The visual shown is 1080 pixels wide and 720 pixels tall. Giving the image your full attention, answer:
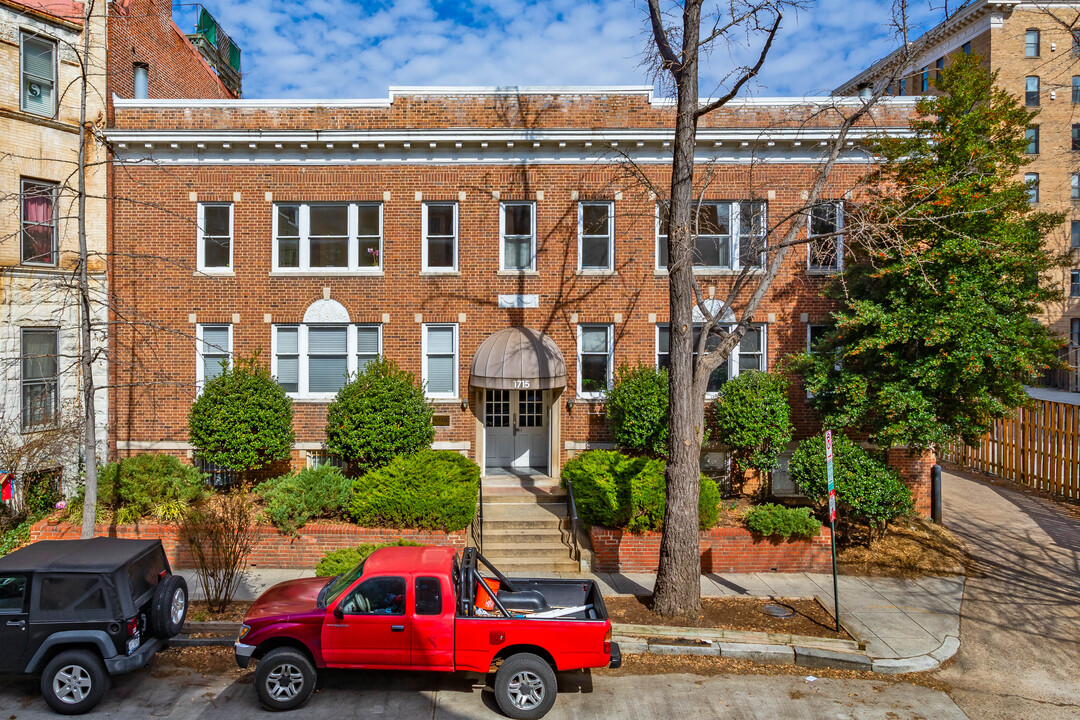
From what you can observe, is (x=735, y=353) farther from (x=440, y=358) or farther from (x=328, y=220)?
(x=328, y=220)

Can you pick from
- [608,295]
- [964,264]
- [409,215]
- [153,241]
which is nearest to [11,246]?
[153,241]

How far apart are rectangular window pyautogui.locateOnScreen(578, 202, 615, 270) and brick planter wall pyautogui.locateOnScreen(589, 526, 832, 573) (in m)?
6.62

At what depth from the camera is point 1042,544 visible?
1340cm

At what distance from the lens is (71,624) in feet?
23.5

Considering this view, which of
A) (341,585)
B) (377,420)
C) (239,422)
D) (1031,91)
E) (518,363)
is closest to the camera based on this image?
(341,585)

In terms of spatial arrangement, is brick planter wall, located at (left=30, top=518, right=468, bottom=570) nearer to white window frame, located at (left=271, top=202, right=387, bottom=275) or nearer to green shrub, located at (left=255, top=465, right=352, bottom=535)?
green shrub, located at (left=255, top=465, right=352, bottom=535)

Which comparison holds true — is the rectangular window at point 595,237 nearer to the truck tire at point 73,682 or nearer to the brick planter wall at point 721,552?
the brick planter wall at point 721,552

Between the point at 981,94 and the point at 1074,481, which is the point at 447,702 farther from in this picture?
the point at 1074,481

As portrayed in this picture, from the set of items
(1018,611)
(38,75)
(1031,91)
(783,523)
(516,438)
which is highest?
(1031,91)

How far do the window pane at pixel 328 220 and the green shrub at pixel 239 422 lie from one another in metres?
3.88

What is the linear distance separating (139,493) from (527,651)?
30.9 feet

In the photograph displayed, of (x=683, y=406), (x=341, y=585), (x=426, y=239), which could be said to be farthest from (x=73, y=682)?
(x=426, y=239)

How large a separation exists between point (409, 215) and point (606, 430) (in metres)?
7.10

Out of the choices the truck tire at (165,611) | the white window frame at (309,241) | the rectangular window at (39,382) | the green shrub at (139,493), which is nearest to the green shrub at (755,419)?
the white window frame at (309,241)
